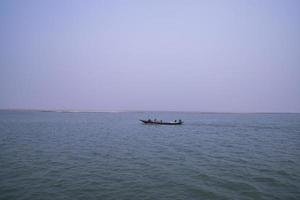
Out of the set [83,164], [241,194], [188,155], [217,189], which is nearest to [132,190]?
[217,189]

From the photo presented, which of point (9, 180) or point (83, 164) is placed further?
point (83, 164)

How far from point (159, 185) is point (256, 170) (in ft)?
30.6

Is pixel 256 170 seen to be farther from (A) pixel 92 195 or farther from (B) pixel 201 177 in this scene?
(A) pixel 92 195

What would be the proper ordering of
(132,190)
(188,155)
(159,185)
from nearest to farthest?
(132,190), (159,185), (188,155)

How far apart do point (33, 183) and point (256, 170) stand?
17047mm

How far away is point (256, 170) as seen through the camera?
20.2 metres

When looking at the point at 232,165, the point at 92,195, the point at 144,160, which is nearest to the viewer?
the point at 92,195

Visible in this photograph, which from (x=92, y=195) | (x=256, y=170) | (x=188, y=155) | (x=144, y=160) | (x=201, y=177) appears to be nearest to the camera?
(x=92, y=195)

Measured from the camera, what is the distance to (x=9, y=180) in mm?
16281

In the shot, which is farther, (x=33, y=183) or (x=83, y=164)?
(x=83, y=164)

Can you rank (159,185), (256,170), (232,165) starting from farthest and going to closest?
(232,165), (256,170), (159,185)

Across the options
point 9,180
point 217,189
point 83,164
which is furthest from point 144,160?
point 9,180

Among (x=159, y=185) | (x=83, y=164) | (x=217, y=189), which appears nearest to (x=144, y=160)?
(x=83, y=164)

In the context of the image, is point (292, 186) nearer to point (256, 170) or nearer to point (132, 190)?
point (256, 170)
